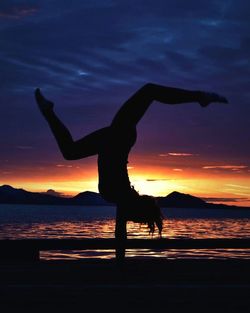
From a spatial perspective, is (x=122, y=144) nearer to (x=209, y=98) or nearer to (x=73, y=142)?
(x=73, y=142)

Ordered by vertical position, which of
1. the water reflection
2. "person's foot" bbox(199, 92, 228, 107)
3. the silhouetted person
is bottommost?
the water reflection

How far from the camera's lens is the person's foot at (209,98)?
18.4 feet

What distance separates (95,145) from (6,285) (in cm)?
172

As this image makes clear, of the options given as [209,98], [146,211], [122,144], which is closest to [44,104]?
[122,144]

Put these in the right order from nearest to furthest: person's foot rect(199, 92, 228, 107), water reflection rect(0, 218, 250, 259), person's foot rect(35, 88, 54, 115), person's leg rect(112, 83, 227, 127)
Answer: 1. person's leg rect(112, 83, 227, 127)
2. person's foot rect(199, 92, 228, 107)
3. person's foot rect(35, 88, 54, 115)
4. water reflection rect(0, 218, 250, 259)

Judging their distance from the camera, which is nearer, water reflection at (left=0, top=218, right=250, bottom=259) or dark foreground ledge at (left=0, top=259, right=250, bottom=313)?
dark foreground ledge at (left=0, top=259, right=250, bottom=313)

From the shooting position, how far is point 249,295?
514 centimetres

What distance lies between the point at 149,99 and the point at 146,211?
1282 mm

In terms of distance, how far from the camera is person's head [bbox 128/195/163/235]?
5961mm

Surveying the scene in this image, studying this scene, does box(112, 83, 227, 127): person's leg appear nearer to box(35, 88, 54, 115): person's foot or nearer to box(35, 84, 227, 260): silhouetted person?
box(35, 84, 227, 260): silhouetted person

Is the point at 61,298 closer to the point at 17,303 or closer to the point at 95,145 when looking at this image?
the point at 17,303

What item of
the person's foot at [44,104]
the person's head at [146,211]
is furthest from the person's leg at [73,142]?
the person's head at [146,211]

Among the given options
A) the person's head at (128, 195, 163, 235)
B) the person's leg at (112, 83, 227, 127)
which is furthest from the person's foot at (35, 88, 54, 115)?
the person's head at (128, 195, 163, 235)

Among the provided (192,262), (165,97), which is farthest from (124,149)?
(192,262)
